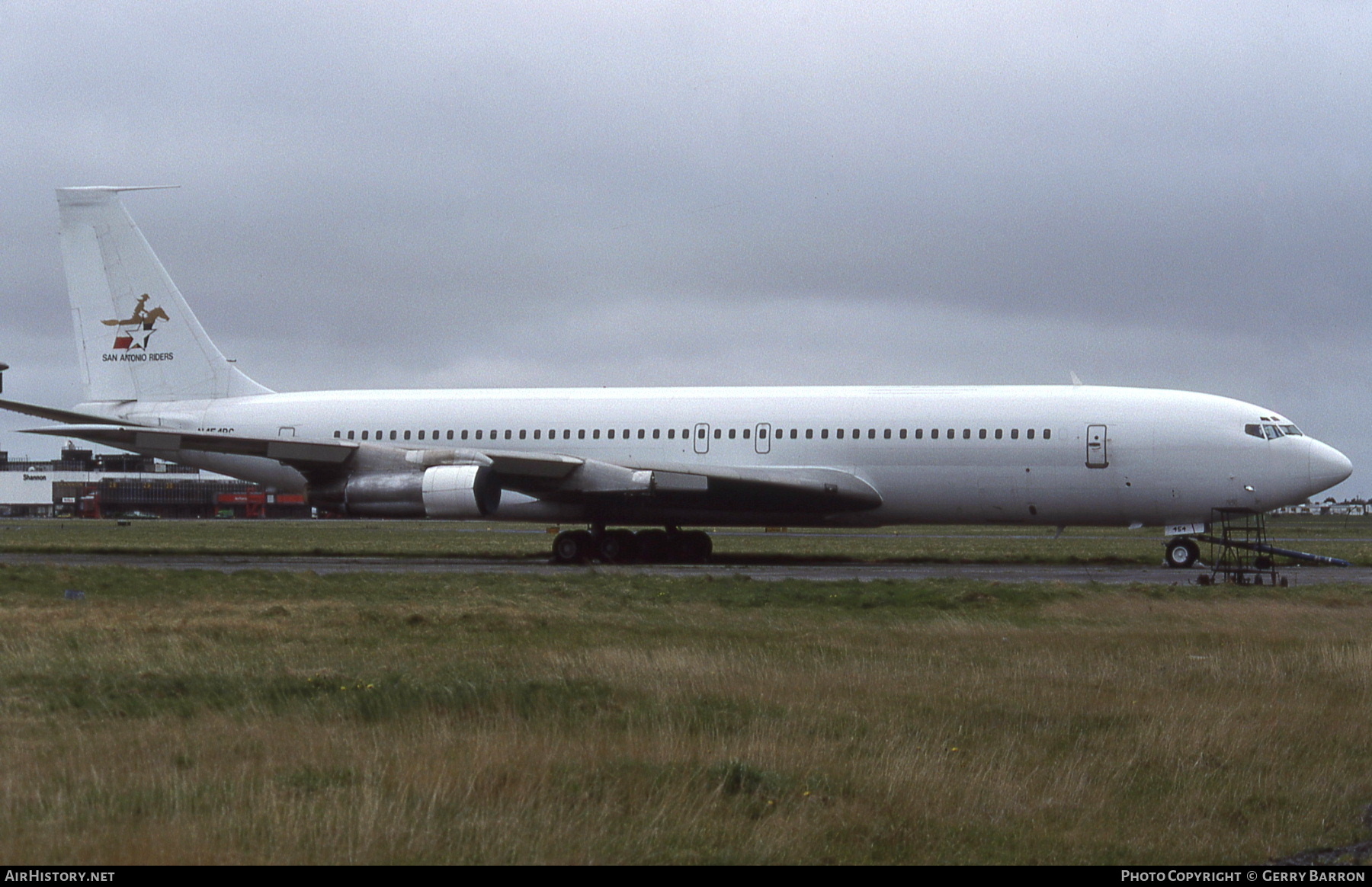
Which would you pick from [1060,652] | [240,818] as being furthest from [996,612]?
[240,818]

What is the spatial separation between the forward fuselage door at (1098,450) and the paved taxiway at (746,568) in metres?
2.35

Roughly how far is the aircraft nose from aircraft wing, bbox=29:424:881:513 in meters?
9.42

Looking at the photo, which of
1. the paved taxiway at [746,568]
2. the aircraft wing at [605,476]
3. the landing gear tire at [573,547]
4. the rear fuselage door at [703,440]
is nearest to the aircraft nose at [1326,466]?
the paved taxiway at [746,568]

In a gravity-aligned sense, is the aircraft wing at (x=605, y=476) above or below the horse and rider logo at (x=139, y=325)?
below

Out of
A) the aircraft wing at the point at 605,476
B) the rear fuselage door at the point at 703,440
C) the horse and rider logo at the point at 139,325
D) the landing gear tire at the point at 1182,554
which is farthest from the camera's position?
the horse and rider logo at the point at 139,325

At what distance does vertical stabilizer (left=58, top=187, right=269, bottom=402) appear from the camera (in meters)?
35.5

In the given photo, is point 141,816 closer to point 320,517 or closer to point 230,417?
point 230,417

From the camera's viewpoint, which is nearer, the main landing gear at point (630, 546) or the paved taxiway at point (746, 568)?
the paved taxiway at point (746, 568)

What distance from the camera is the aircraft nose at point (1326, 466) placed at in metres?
28.7

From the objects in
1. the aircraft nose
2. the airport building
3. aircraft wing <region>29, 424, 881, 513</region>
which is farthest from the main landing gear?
the airport building

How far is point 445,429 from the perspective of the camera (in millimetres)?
34375

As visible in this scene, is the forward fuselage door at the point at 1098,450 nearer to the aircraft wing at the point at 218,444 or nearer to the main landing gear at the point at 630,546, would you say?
the main landing gear at the point at 630,546

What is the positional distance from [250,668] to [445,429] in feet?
73.3

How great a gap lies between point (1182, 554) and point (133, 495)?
11236 cm
